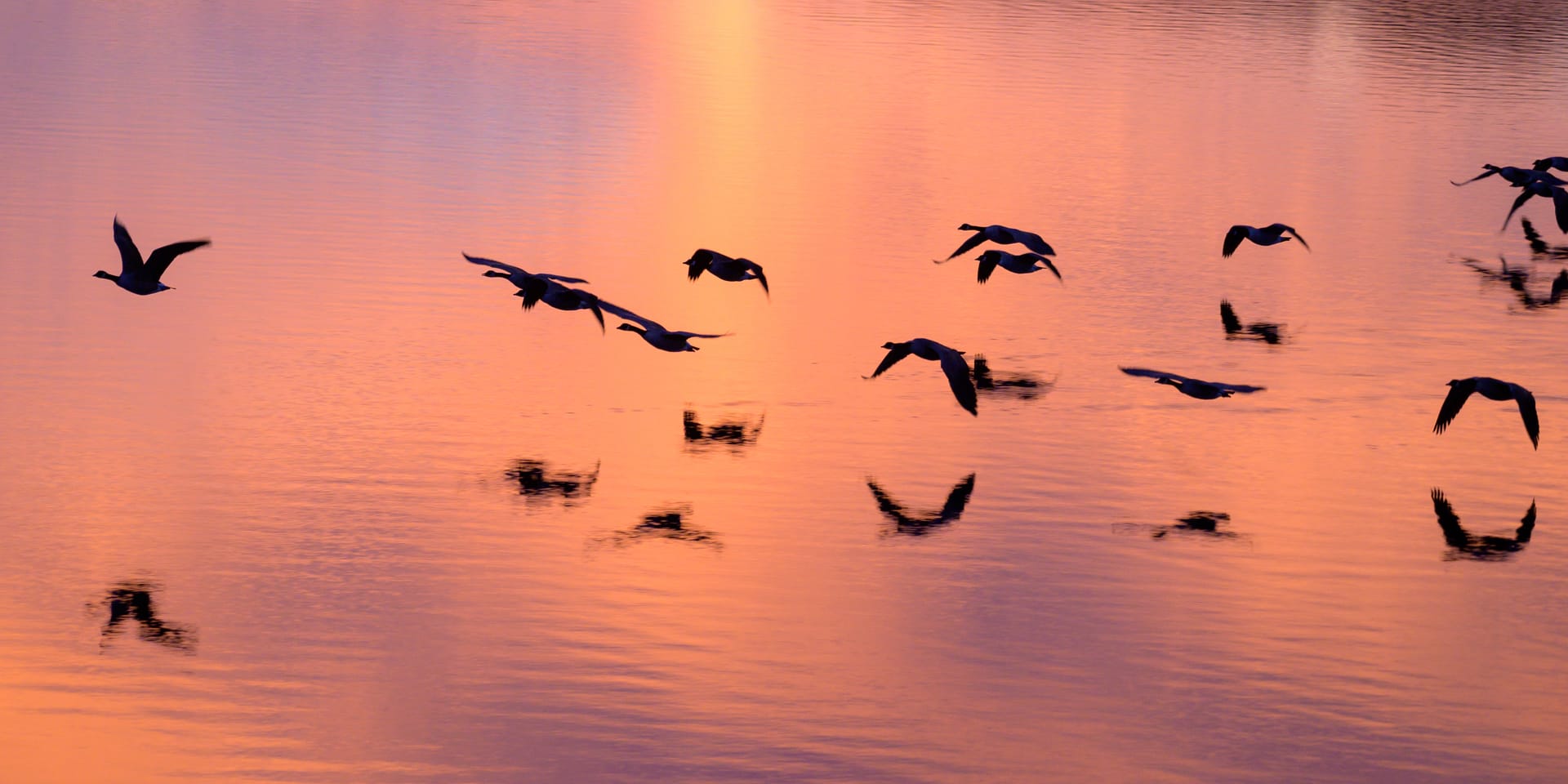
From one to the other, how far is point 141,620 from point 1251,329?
64.2 ft

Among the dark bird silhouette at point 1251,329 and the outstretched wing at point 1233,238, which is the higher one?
the outstretched wing at point 1233,238

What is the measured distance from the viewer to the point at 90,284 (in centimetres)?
Result: 3278

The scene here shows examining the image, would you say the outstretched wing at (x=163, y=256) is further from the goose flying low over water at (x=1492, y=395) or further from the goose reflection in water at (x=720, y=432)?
the goose flying low over water at (x=1492, y=395)

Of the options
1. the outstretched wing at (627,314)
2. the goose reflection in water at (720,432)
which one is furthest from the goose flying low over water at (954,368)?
the outstretched wing at (627,314)

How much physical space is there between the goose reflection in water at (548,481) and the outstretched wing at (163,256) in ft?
14.2

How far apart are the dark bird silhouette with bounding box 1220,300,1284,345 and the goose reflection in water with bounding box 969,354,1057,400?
15.9ft

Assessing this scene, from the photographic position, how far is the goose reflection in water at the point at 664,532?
69.5ft

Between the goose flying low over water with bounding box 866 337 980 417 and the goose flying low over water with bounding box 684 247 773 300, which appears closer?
the goose flying low over water with bounding box 866 337 980 417

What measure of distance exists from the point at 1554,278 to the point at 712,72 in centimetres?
3707

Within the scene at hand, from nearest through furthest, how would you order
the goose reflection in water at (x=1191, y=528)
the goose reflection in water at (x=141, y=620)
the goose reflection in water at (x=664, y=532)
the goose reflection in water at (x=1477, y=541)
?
the goose reflection in water at (x=141, y=620) → the goose reflection in water at (x=664, y=532) → the goose reflection in water at (x=1477, y=541) → the goose reflection in water at (x=1191, y=528)

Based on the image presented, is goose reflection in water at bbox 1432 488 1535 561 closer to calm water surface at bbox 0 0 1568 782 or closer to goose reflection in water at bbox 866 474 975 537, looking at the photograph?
calm water surface at bbox 0 0 1568 782

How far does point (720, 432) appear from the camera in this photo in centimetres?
2564

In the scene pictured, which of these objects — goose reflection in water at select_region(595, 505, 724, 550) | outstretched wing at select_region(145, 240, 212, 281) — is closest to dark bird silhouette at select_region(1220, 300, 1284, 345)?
goose reflection in water at select_region(595, 505, 724, 550)

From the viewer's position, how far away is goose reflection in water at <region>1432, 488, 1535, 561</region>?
71.8 feet
